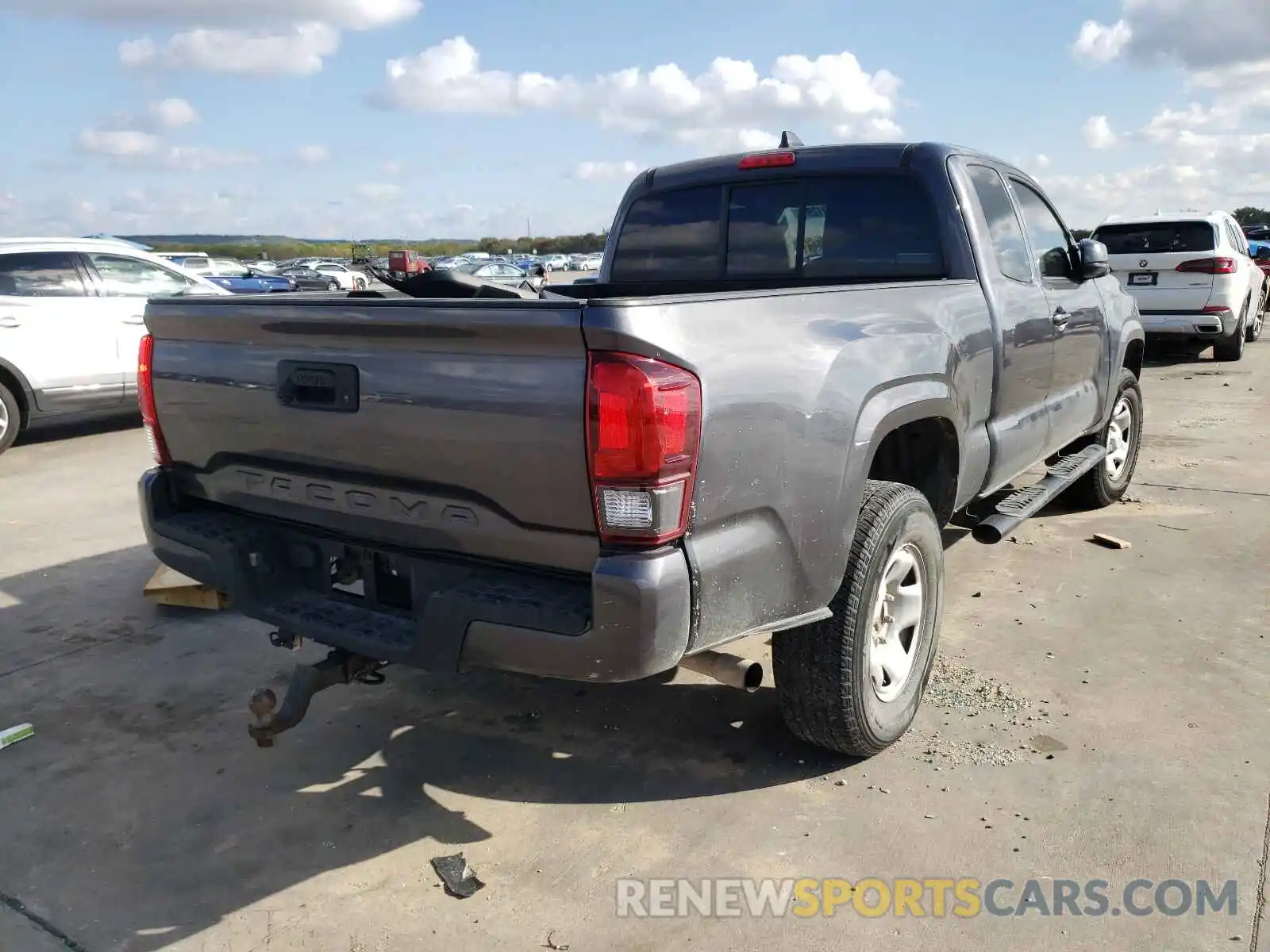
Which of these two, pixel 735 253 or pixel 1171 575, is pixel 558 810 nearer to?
pixel 735 253

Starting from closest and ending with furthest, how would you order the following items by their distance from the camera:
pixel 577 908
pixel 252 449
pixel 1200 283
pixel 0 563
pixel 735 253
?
pixel 577 908, pixel 252 449, pixel 735 253, pixel 0 563, pixel 1200 283

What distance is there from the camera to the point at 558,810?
123 inches

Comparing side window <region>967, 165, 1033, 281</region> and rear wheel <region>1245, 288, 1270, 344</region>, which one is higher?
side window <region>967, 165, 1033, 281</region>

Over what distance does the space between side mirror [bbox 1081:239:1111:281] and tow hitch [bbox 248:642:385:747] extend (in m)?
3.93

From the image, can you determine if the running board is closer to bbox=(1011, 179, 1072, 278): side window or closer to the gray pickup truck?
the gray pickup truck

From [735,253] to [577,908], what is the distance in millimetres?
2865

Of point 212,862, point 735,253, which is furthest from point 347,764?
point 735,253

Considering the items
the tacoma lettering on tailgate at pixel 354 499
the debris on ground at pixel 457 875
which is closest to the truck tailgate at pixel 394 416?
the tacoma lettering on tailgate at pixel 354 499

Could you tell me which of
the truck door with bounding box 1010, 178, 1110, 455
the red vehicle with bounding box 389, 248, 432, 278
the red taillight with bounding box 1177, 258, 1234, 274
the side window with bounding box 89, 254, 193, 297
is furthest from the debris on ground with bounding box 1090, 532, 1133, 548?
the red taillight with bounding box 1177, 258, 1234, 274

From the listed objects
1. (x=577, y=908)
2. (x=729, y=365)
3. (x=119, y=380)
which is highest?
(x=729, y=365)

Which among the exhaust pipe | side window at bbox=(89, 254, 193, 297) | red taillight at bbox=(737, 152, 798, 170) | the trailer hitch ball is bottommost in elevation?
the trailer hitch ball

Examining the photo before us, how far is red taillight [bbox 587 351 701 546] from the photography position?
2.30m

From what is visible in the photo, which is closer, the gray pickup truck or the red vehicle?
the gray pickup truck

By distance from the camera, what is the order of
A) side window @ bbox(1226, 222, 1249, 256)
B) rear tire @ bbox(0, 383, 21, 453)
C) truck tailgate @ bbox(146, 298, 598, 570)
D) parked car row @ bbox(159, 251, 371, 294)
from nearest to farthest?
truck tailgate @ bbox(146, 298, 598, 570), rear tire @ bbox(0, 383, 21, 453), side window @ bbox(1226, 222, 1249, 256), parked car row @ bbox(159, 251, 371, 294)
